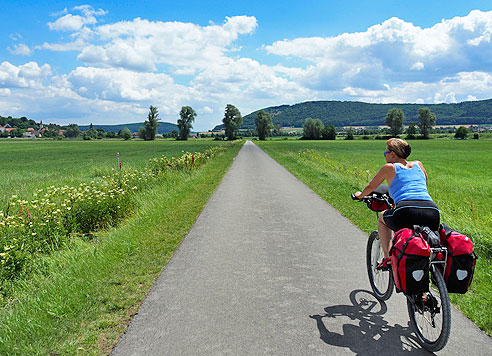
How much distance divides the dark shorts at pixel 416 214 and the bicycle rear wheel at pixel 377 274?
815mm

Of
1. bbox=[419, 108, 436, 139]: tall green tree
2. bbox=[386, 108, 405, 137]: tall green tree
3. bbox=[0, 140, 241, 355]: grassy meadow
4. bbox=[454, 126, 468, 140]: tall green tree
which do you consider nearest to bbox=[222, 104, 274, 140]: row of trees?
bbox=[386, 108, 405, 137]: tall green tree

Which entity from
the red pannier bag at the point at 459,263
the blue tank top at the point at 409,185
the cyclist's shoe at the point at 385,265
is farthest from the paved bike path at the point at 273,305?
the blue tank top at the point at 409,185

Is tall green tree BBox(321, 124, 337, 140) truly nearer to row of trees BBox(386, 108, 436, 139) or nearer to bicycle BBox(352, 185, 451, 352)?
row of trees BBox(386, 108, 436, 139)

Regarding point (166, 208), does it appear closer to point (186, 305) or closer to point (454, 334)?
point (186, 305)

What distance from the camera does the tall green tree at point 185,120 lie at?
130875 mm

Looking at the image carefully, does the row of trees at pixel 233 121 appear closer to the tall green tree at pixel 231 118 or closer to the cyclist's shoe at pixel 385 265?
the tall green tree at pixel 231 118

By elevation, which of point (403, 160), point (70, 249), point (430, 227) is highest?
point (403, 160)

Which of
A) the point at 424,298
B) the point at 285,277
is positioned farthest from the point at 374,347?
the point at 285,277

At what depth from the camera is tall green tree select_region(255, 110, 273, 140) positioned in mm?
131875

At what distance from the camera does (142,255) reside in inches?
225

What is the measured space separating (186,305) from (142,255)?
2054 mm

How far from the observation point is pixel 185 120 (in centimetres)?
13138

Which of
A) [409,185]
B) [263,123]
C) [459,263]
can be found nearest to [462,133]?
[263,123]

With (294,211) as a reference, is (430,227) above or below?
above
